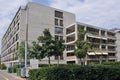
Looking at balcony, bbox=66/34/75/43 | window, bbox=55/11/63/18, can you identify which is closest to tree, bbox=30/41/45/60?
balcony, bbox=66/34/75/43

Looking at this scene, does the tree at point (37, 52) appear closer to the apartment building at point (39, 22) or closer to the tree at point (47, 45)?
the tree at point (47, 45)

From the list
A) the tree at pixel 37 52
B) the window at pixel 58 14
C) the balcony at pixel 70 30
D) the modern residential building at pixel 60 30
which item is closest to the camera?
the tree at pixel 37 52

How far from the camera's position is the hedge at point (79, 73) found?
44.0 ft

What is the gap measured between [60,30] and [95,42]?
465 inches

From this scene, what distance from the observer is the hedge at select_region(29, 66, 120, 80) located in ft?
44.0

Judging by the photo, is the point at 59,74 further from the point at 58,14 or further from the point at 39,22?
the point at 58,14

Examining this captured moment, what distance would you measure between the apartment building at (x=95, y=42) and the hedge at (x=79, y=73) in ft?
150

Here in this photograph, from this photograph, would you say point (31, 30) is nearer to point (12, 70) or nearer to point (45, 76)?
point (12, 70)

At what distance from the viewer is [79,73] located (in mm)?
13703

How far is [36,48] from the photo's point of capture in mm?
41875

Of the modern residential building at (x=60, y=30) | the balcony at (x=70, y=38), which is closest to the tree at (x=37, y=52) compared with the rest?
the modern residential building at (x=60, y=30)

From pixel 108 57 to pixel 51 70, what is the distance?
62.4m

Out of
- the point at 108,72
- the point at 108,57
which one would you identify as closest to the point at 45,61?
the point at 108,57

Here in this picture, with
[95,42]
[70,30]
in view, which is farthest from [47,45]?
[95,42]
